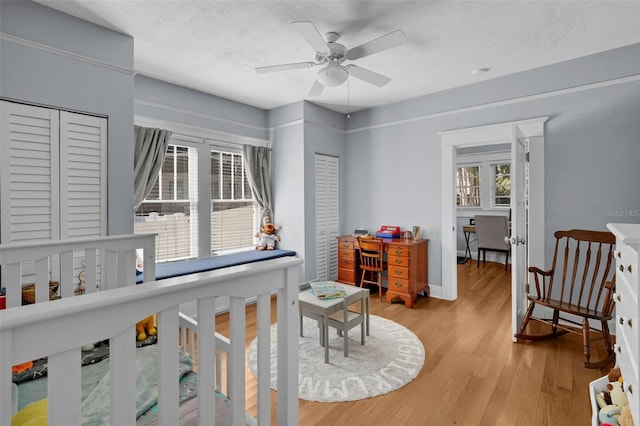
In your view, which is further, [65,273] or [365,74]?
[365,74]

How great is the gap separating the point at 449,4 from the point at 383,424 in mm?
2684

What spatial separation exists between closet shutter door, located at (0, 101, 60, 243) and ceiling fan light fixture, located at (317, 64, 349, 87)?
6.32ft

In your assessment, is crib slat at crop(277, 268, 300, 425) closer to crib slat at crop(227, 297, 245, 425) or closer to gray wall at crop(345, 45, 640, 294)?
crib slat at crop(227, 297, 245, 425)

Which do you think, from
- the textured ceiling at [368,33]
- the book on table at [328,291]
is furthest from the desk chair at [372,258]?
the textured ceiling at [368,33]

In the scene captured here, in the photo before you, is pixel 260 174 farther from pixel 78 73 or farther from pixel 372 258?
pixel 78 73

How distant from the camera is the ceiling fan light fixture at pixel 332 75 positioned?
2482 mm

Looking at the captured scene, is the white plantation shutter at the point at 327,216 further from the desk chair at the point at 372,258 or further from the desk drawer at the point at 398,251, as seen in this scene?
the desk drawer at the point at 398,251

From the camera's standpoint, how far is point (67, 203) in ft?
7.56

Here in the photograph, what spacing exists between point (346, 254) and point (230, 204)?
170 cm

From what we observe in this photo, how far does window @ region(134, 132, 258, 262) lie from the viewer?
3570mm

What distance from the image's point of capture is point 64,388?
0.63m

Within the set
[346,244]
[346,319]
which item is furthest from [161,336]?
[346,244]

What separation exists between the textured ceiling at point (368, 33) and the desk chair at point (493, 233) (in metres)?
2.73

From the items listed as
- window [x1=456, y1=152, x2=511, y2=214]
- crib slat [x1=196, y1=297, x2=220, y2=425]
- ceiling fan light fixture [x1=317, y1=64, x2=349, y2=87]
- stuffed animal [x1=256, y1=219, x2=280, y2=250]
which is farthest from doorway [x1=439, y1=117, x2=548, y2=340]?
crib slat [x1=196, y1=297, x2=220, y2=425]
